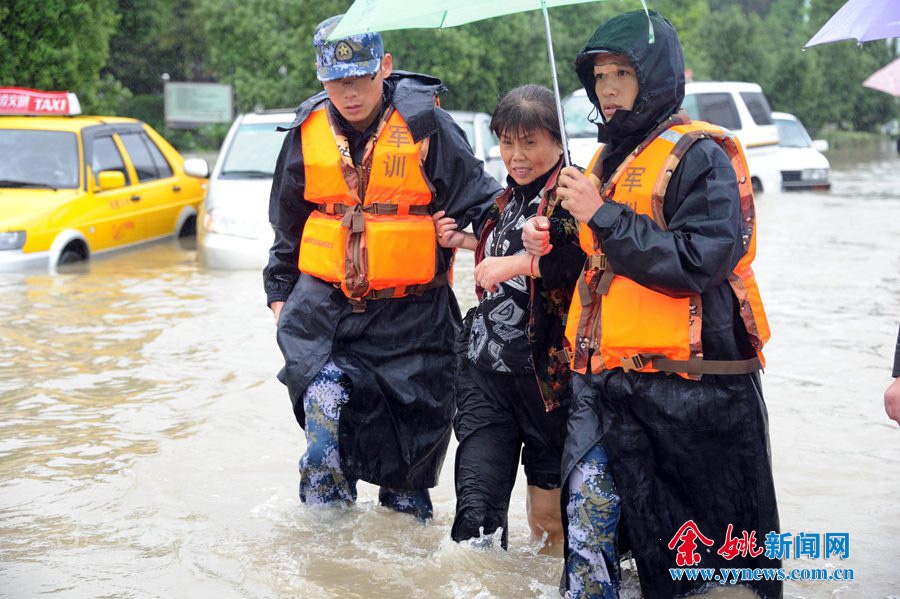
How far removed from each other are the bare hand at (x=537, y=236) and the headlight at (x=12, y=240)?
26.5ft

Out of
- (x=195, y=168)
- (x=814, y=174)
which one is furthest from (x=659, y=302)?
(x=814, y=174)

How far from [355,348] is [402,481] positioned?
1.85 feet

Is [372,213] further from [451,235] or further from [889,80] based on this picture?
[889,80]

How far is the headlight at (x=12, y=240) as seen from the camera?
11070 millimetres

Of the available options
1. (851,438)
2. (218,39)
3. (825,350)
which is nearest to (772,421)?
(851,438)

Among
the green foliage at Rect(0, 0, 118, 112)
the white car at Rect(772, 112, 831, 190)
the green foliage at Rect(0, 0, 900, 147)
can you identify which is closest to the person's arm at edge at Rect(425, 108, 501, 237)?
the green foliage at Rect(0, 0, 900, 147)

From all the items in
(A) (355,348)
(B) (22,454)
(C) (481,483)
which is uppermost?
(A) (355,348)

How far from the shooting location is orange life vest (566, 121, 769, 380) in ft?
12.3

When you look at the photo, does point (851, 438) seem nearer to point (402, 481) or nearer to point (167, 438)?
point (402, 481)

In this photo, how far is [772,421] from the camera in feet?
23.4

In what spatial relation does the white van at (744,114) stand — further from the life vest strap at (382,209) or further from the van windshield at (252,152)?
the life vest strap at (382,209)

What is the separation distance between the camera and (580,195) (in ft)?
12.3

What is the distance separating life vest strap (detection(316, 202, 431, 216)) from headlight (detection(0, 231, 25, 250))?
23.1 ft

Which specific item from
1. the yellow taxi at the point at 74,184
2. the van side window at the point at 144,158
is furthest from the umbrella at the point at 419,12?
the van side window at the point at 144,158
